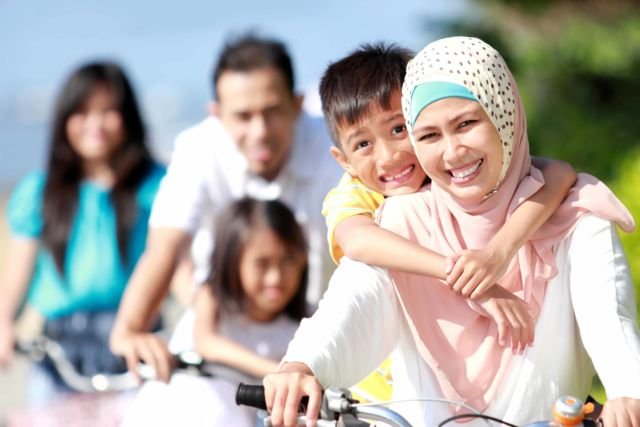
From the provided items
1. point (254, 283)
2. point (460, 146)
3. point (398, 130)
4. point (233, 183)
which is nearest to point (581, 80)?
point (233, 183)

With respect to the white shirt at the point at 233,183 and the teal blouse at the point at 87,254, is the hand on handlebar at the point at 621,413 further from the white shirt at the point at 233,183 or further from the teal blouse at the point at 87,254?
the teal blouse at the point at 87,254

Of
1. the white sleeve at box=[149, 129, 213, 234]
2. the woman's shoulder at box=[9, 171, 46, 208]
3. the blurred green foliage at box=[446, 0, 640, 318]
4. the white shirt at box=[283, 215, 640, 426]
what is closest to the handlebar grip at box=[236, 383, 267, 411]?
the white shirt at box=[283, 215, 640, 426]

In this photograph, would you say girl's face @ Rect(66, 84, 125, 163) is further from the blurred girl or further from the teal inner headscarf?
the teal inner headscarf

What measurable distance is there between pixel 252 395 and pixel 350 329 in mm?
258

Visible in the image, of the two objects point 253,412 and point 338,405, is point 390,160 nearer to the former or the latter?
point 338,405

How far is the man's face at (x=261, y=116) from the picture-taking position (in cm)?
Result: 428

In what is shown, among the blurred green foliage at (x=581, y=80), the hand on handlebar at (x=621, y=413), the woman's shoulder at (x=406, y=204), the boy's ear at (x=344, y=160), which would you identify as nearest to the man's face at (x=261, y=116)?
the boy's ear at (x=344, y=160)

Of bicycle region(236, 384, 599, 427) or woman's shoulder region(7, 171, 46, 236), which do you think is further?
woman's shoulder region(7, 171, 46, 236)

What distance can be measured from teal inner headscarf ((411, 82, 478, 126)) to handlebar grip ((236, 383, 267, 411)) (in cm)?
63

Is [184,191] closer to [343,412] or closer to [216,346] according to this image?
[216,346]

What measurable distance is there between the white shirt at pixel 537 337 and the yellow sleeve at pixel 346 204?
9 centimetres

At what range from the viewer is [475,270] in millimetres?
2482

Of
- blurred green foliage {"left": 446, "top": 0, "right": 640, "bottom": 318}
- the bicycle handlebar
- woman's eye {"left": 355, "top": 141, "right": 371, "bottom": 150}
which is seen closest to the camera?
the bicycle handlebar

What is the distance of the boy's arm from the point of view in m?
2.49
